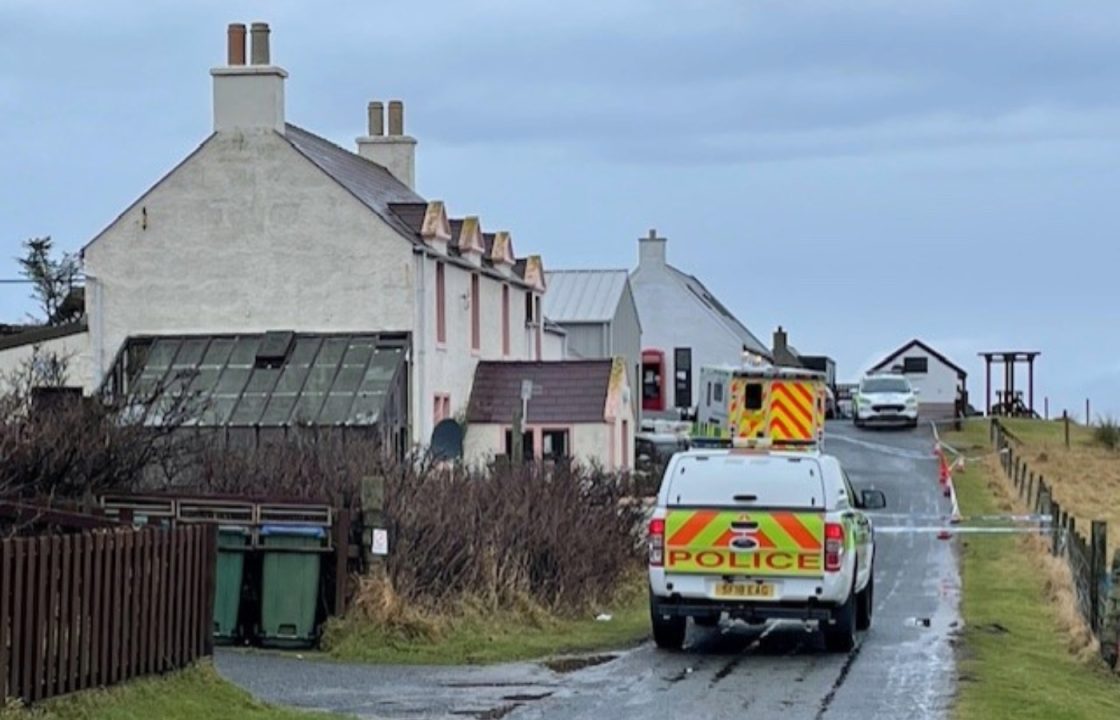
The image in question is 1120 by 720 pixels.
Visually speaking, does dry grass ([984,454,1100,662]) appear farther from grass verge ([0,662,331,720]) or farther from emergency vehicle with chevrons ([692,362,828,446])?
grass verge ([0,662,331,720])

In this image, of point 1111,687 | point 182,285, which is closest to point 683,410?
point 182,285

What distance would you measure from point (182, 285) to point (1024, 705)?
31970 millimetres

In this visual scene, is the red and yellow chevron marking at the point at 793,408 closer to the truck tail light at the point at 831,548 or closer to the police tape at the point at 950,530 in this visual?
the police tape at the point at 950,530

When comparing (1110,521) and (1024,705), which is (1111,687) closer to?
(1024,705)

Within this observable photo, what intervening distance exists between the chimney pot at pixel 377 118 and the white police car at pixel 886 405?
25.7 m

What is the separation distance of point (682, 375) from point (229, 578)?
221 ft

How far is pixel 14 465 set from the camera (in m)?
22.9

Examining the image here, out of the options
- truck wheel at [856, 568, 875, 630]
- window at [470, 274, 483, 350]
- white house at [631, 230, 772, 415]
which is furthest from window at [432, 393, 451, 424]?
white house at [631, 230, 772, 415]

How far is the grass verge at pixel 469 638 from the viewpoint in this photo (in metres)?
21.1

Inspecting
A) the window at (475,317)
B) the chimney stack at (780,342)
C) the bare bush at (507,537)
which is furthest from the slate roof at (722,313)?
the bare bush at (507,537)

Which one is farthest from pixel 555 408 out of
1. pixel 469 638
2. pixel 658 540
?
pixel 658 540

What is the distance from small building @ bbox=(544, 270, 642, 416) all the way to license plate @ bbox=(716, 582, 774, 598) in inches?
2096

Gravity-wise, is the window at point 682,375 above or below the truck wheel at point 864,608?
above

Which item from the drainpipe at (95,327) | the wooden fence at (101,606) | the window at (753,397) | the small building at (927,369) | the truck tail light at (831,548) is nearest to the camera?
the wooden fence at (101,606)
